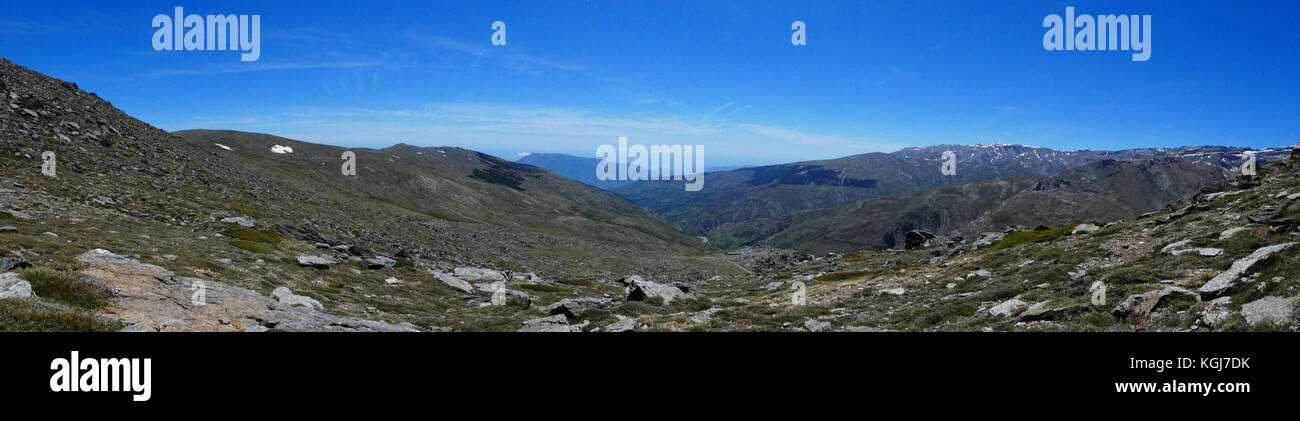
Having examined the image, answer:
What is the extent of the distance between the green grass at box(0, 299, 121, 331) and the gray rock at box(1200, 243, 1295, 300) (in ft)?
94.2

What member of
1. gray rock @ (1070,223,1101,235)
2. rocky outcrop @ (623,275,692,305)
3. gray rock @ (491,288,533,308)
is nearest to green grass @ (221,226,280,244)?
gray rock @ (491,288,533,308)

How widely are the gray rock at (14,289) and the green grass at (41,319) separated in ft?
2.09

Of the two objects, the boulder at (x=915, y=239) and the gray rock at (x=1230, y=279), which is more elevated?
the gray rock at (x=1230, y=279)

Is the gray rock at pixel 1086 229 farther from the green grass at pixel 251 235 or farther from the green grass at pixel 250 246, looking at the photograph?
the green grass at pixel 251 235

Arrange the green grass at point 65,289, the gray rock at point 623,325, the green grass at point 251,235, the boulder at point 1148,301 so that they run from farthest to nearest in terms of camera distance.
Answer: the green grass at point 251,235
the gray rock at point 623,325
the boulder at point 1148,301
the green grass at point 65,289

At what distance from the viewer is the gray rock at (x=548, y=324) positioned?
21156mm

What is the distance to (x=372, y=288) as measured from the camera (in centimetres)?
2784

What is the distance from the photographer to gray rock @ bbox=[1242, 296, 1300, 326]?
1020 centimetres

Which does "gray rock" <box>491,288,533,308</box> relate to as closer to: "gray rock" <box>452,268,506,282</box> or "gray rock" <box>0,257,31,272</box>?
"gray rock" <box>452,268,506,282</box>

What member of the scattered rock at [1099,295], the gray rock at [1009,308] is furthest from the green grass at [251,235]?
the scattered rock at [1099,295]

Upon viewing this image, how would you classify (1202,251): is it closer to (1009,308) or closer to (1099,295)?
(1099,295)
